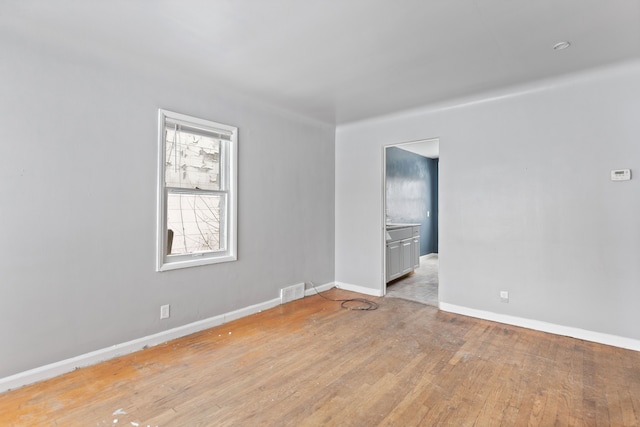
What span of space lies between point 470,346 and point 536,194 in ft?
5.72

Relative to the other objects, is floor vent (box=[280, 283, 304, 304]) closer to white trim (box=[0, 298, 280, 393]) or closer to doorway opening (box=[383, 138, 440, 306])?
white trim (box=[0, 298, 280, 393])

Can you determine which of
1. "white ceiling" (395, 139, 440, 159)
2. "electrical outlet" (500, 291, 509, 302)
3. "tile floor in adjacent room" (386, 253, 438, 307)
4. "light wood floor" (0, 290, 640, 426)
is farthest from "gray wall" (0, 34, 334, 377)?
"white ceiling" (395, 139, 440, 159)

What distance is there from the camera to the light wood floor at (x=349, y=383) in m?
1.94

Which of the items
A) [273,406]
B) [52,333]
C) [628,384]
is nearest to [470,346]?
[628,384]

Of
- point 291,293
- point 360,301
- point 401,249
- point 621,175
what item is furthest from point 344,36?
point 401,249

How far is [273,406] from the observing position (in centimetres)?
205

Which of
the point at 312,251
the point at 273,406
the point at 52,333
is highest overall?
the point at 312,251

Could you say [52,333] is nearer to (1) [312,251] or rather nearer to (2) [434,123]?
(1) [312,251]

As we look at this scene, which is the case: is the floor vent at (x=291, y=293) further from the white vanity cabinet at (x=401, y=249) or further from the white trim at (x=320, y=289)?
the white vanity cabinet at (x=401, y=249)

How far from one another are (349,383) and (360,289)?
2.56 meters

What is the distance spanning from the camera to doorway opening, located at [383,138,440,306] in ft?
16.4

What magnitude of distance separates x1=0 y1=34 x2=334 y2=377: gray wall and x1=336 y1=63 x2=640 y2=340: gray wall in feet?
8.38

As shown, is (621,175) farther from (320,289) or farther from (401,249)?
(320,289)

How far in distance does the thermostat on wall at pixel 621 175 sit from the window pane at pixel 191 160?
154 inches
